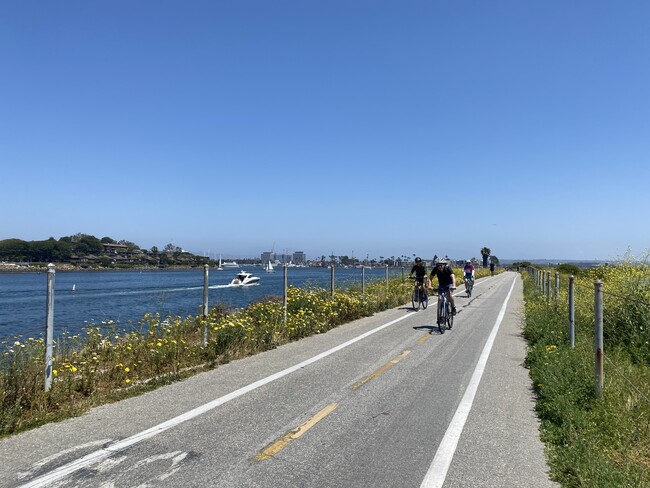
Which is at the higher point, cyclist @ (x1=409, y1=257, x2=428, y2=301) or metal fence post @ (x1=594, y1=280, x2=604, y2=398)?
cyclist @ (x1=409, y1=257, x2=428, y2=301)

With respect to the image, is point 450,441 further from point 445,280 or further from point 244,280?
point 244,280

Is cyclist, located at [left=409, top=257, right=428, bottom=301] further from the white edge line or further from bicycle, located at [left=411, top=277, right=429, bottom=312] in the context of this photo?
the white edge line

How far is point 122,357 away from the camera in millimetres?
8234

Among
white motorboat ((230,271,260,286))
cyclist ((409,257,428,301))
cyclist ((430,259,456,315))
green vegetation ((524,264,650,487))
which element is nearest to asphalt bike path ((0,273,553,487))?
green vegetation ((524,264,650,487))

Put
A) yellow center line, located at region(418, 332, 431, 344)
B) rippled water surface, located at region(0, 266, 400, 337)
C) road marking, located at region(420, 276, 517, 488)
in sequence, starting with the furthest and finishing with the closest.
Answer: rippled water surface, located at region(0, 266, 400, 337) → yellow center line, located at region(418, 332, 431, 344) → road marking, located at region(420, 276, 517, 488)

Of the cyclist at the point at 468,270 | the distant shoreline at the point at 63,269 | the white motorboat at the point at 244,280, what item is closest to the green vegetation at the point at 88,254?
the distant shoreline at the point at 63,269

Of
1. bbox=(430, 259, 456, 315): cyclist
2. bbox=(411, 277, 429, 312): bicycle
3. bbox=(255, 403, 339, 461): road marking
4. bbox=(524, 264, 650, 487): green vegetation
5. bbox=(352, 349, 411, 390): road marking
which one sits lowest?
bbox=(352, 349, 411, 390): road marking

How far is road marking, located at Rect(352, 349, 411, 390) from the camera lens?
774cm

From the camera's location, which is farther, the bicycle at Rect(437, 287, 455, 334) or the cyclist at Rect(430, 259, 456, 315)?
the cyclist at Rect(430, 259, 456, 315)

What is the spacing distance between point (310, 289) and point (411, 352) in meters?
7.64

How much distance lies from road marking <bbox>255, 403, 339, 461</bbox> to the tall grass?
275 centimetres

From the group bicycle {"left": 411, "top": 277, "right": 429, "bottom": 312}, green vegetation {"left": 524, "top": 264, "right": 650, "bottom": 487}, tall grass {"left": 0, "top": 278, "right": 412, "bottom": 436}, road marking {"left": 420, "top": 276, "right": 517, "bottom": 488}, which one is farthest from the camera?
bicycle {"left": 411, "top": 277, "right": 429, "bottom": 312}

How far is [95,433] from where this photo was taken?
213 inches

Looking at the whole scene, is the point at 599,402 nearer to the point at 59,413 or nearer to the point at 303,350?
the point at 303,350
